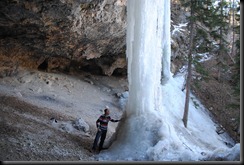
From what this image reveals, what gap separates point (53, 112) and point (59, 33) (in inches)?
189

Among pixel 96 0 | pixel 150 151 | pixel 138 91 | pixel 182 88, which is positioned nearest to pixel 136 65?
pixel 138 91

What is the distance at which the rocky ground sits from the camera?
6.91 m

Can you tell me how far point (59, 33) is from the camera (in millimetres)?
14609

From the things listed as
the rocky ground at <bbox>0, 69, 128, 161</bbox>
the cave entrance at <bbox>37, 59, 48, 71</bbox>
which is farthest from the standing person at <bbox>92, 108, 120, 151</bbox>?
the cave entrance at <bbox>37, 59, 48, 71</bbox>

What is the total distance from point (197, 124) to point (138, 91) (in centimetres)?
953

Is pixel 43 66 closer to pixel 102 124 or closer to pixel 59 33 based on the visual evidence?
pixel 59 33

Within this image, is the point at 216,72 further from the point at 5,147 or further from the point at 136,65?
the point at 5,147

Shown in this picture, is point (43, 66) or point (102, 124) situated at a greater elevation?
point (102, 124)

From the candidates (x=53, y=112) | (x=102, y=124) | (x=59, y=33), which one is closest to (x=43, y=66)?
(x=59, y=33)

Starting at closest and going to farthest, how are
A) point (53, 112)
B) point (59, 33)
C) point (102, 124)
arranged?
point (102, 124), point (53, 112), point (59, 33)

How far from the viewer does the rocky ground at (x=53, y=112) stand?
6906mm

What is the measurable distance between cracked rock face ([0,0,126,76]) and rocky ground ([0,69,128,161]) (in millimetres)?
927

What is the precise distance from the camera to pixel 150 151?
23.8ft

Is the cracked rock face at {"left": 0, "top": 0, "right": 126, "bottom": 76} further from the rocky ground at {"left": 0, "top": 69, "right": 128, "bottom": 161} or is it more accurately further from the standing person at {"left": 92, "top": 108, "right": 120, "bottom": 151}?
the standing person at {"left": 92, "top": 108, "right": 120, "bottom": 151}
